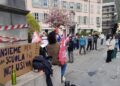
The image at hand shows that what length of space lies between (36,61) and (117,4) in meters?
88.9

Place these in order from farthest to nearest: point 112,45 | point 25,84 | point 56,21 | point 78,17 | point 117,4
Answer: point 117,4 < point 78,17 < point 56,21 < point 112,45 < point 25,84

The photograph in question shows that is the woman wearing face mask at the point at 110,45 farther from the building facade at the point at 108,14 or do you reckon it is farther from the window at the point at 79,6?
the building facade at the point at 108,14

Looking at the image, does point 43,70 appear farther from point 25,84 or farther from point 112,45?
point 112,45

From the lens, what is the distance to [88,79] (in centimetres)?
1152

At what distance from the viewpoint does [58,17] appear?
54469 mm

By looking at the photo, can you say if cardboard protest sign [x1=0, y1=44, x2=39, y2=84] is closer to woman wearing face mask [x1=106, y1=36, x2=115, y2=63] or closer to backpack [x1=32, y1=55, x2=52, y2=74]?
backpack [x1=32, y1=55, x2=52, y2=74]

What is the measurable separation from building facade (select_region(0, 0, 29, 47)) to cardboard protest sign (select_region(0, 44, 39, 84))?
29.1 inches

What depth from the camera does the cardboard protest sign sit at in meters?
6.89

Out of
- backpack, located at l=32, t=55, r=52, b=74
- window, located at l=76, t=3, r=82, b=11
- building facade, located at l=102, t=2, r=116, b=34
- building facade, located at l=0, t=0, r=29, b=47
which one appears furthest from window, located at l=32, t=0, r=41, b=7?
building facade, located at l=102, t=2, r=116, b=34

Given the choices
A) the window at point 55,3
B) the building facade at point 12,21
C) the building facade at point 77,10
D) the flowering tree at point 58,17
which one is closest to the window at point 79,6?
the building facade at point 77,10

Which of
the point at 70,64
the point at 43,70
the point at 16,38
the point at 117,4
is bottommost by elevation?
the point at 70,64

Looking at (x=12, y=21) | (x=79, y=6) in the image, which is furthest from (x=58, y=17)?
(x=12, y=21)

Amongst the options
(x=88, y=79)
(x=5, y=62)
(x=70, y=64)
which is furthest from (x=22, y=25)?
(x=70, y=64)

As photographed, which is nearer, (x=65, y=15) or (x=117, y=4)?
(x=65, y=15)
